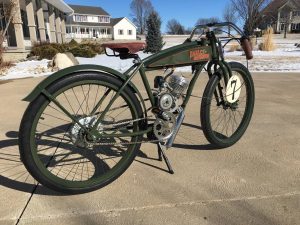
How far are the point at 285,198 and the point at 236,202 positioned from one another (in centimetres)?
35

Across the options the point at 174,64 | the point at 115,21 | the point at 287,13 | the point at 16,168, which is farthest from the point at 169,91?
the point at 115,21

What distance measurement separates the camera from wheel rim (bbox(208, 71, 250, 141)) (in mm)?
3172

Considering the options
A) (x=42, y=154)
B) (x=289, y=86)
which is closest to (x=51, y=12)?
(x=289, y=86)

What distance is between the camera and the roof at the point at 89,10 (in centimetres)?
5766

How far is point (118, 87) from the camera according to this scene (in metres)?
2.37

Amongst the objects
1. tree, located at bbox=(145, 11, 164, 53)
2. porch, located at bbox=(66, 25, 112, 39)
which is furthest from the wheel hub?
porch, located at bbox=(66, 25, 112, 39)

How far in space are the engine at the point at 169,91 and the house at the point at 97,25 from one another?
54.4m

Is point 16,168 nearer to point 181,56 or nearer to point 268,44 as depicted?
point 181,56

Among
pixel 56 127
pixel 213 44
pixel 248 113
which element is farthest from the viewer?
pixel 56 127

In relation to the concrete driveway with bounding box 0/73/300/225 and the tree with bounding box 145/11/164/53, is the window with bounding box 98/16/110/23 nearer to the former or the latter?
the tree with bounding box 145/11/164/53

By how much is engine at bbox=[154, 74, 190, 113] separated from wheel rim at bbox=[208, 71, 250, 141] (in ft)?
1.09

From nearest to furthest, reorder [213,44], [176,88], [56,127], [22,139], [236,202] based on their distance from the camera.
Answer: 1. [22,139]
2. [236,202]
3. [176,88]
4. [213,44]
5. [56,127]

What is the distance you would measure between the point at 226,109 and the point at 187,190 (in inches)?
48.5

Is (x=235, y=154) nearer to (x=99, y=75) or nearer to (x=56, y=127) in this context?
(x=99, y=75)
